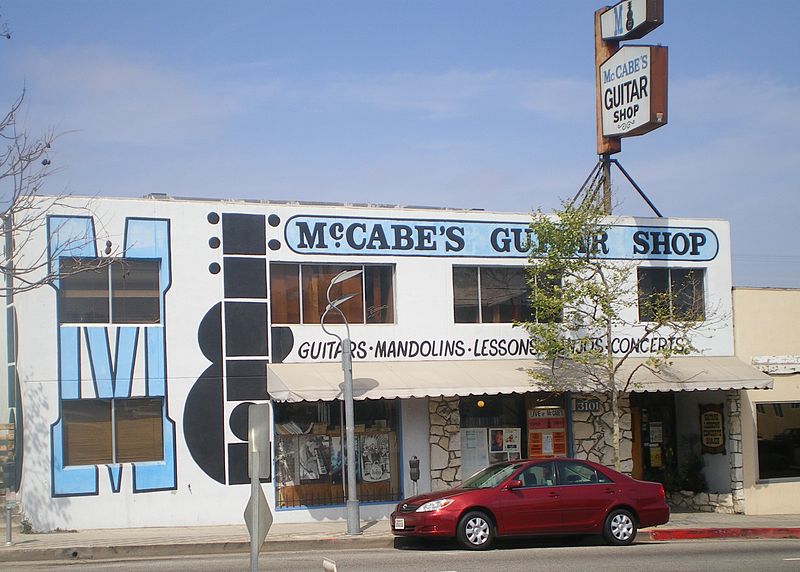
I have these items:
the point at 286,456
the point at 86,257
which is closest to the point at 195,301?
the point at 86,257

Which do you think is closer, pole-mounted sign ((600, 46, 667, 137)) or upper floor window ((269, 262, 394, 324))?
upper floor window ((269, 262, 394, 324))

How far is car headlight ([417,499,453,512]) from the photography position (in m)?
15.5

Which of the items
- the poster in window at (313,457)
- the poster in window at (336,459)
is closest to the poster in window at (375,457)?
the poster in window at (336,459)

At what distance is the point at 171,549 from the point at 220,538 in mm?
1046

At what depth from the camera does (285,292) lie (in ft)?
65.8

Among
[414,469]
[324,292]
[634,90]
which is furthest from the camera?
[634,90]

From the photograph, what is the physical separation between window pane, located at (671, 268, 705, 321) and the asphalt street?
7262mm

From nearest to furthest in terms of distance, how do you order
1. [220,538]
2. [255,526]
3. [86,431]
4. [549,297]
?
[255,526] → [220,538] → [86,431] → [549,297]

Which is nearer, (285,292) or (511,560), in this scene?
(511,560)

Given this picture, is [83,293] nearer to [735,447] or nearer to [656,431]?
[656,431]

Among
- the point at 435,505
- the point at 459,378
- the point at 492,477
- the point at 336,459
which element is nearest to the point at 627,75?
the point at 459,378

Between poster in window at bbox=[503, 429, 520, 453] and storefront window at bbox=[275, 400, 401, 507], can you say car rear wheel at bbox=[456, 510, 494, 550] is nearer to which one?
storefront window at bbox=[275, 400, 401, 507]

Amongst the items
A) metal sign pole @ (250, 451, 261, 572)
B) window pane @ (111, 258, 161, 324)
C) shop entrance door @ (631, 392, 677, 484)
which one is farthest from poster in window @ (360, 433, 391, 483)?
metal sign pole @ (250, 451, 261, 572)

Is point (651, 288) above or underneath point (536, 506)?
above
